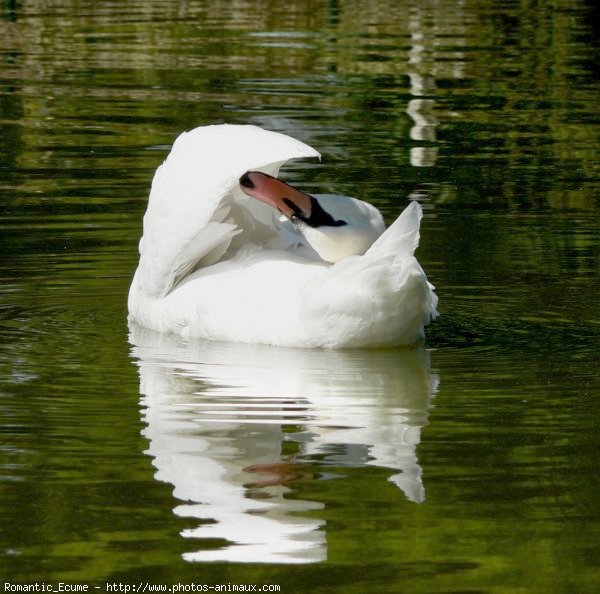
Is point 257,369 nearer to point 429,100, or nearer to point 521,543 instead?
point 521,543

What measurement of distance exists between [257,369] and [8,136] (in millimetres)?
8667

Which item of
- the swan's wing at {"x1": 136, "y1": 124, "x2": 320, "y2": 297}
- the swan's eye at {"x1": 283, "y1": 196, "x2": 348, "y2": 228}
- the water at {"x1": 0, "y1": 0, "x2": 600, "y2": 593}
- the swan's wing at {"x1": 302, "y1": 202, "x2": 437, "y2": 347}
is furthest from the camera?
the swan's wing at {"x1": 136, "y1": 124, "x2": 320, "y2": 297}

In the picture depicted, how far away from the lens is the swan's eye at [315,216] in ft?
25.4

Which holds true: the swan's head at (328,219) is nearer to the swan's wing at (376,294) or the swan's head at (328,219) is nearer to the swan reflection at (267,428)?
the swan's wing at (376,294)

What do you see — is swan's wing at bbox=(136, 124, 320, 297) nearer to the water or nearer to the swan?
the swan

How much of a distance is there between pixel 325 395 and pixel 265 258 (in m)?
1.06

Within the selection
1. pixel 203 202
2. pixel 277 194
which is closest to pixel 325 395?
pixel 277 194

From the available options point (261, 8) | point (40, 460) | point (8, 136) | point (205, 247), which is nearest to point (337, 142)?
point (8, 136)

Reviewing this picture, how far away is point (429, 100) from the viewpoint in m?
18.2

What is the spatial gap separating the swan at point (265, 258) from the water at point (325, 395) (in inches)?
6.6

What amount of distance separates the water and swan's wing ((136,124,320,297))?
416mm

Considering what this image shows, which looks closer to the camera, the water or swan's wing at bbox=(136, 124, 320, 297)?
the water

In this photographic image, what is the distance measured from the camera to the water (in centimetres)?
548

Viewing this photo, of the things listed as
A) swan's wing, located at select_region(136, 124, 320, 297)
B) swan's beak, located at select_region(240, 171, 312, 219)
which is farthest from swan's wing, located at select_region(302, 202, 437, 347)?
swan's wing, located at select_region(136, 124, 320, 297)
